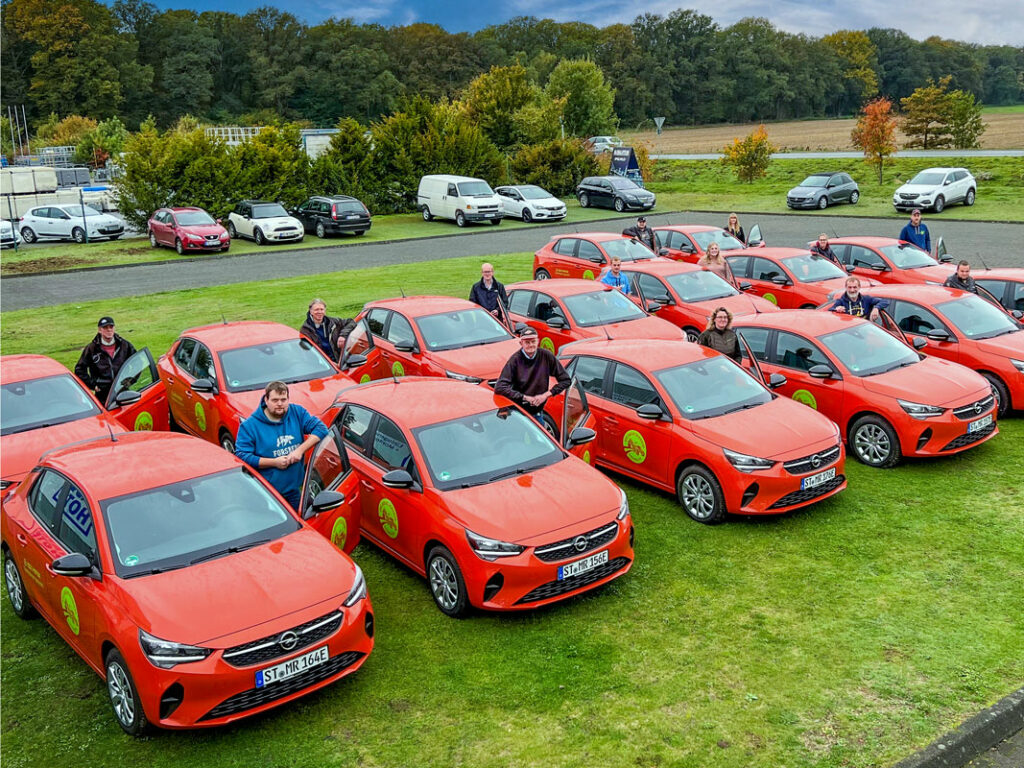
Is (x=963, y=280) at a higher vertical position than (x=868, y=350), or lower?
higher

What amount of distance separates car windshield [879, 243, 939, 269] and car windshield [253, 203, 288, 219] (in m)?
24.0

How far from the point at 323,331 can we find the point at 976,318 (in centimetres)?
912

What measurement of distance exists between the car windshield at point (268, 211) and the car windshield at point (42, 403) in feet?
84.2

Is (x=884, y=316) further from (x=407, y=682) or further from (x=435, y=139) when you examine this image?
(x=435, y=139)

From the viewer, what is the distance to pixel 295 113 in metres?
118

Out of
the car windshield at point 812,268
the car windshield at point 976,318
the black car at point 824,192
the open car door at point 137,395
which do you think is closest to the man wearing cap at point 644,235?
the car windshield at point 812,268

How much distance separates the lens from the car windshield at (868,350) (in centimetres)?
1086

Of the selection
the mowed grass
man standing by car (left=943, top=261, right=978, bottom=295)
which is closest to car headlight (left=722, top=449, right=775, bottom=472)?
the mowed grass

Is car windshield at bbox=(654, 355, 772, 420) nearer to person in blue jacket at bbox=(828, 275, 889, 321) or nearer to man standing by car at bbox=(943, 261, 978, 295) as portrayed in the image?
person in blue jacket at bbox=(828, 275, 889, 321)

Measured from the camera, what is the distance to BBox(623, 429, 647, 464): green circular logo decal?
9.69 m

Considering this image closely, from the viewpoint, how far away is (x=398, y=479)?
25.1 feet

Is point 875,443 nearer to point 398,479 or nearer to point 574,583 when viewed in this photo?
point 574,583

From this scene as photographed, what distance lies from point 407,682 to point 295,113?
398ft

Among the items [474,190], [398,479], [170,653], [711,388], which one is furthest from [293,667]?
[474,190]
